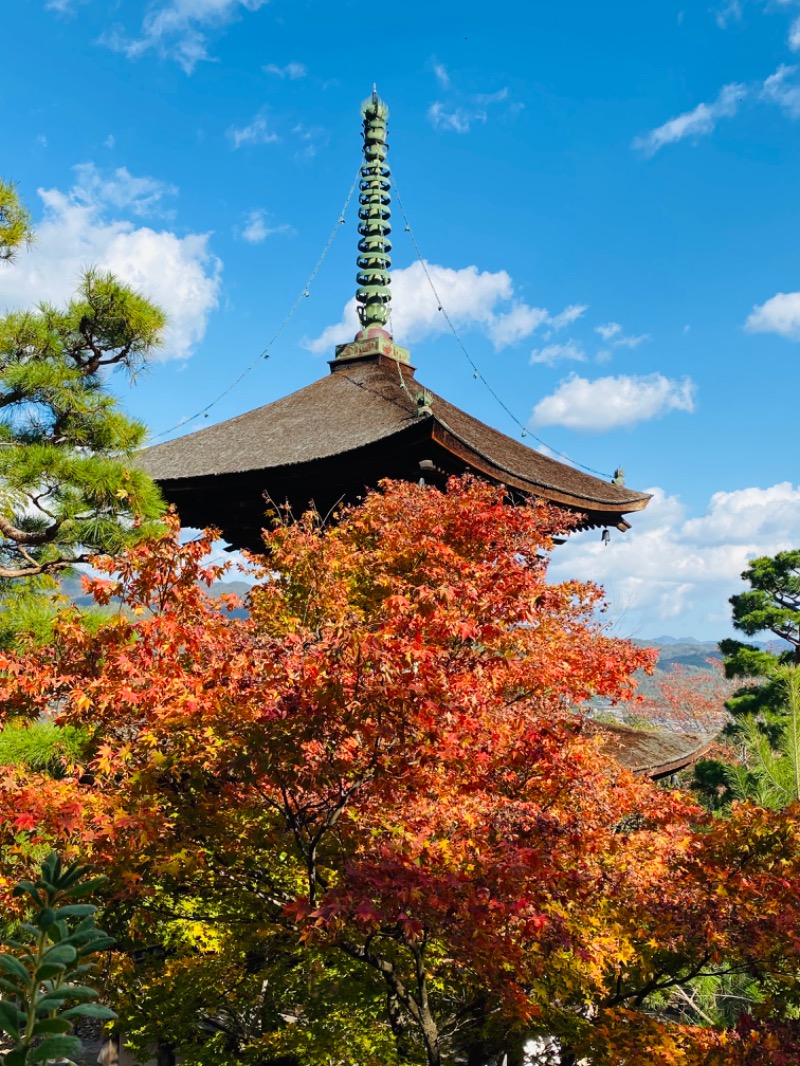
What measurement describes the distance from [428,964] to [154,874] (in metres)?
2.30

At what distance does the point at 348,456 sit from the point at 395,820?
7368mm

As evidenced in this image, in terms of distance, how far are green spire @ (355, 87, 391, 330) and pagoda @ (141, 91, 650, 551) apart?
674mm

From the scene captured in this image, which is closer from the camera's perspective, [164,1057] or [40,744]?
[40,744]

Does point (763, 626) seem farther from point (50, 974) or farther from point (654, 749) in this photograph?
point (50, 974)

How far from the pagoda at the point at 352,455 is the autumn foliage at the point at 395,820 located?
14.5 feet

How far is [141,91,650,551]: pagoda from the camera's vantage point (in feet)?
38.4

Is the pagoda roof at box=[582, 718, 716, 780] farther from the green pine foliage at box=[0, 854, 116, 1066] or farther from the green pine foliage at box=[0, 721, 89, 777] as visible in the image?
the green pine foliage at box=[0, 854, 116, 1066]

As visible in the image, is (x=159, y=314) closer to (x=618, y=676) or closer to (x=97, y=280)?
(x=97, y=280)

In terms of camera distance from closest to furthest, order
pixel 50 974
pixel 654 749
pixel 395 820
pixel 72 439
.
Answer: pixel 50 974
pixel 395 820
pixel 72 439
pixel 654 749

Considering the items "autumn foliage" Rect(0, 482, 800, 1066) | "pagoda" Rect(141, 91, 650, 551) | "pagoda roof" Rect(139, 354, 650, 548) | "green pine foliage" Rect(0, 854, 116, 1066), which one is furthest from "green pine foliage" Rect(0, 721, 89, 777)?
"green pine foliage" Rect(0, 854, 116, 1066)

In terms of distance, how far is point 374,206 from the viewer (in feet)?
64.5

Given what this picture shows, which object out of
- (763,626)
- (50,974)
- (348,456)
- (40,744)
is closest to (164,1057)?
(40,744)

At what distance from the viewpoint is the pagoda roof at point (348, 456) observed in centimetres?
1164

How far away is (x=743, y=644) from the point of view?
20.6 m
